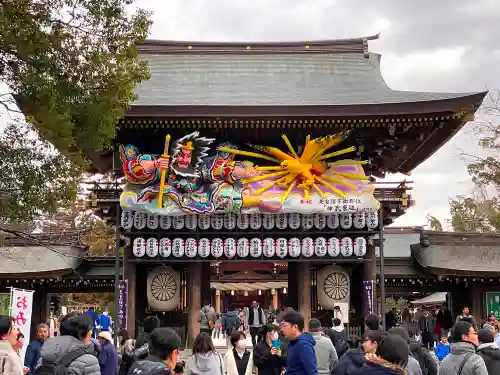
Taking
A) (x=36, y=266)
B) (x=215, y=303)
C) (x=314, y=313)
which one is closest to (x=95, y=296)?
(x=215, y=303)

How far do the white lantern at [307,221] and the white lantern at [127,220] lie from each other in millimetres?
4542

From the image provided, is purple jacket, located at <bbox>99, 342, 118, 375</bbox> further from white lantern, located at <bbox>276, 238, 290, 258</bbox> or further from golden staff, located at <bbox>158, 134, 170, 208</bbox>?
white lantern, located at <bbox>276, 238, 290, 258</bbox>

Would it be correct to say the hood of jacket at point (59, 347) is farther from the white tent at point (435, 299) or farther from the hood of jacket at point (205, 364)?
the white tent at point (435, 299)

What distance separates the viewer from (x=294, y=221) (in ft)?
59.1

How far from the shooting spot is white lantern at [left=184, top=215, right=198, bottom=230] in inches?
703

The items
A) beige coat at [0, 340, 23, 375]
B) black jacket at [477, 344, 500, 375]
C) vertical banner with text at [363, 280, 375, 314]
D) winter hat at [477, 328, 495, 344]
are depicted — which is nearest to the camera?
beige coat at [0, 340, 23, 375]

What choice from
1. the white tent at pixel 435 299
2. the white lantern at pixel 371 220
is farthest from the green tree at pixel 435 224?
the white lantern at pixel 371 220

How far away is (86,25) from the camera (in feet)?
30.8

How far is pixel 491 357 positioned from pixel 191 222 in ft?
39.3

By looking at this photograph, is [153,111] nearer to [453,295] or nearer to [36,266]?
[36,266]

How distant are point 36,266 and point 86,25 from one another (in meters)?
12.6

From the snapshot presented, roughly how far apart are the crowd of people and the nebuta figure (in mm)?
8427

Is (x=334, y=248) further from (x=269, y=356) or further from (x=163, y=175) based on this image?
(x=269, y=356)

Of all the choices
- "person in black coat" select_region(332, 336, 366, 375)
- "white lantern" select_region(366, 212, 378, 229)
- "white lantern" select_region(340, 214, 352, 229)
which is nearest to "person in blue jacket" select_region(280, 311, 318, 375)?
"person in black coat" select_region(332, 336, 366, 375)
